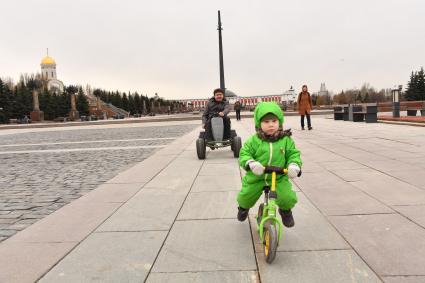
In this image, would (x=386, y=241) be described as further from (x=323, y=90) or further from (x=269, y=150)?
(x=323, y=90)

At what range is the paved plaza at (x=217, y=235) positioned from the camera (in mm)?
2916

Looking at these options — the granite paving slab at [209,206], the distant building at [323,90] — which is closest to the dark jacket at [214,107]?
the granite paving slab at [209,206]

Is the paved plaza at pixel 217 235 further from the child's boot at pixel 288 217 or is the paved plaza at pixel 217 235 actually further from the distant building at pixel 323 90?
the distant building at pixel 323 90

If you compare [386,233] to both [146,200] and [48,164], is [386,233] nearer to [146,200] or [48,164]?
[146,200]

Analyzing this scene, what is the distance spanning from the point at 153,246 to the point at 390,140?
9.21 metres

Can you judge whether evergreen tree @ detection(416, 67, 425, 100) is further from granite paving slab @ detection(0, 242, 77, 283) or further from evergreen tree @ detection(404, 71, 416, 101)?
granite paving slab @ detection(0, 242, 77, 283)

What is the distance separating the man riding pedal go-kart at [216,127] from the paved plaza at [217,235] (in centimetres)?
236

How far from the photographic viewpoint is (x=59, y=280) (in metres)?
2.86

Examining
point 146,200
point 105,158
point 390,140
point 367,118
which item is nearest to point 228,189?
point 146,200

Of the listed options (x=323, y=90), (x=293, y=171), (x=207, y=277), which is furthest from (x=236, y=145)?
(x=323, y=90)

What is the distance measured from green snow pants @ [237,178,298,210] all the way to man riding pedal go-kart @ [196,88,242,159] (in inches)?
210

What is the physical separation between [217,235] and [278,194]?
0.77m

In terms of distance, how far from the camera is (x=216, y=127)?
29.5 ft

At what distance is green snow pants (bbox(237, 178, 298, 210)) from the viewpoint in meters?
3.34
